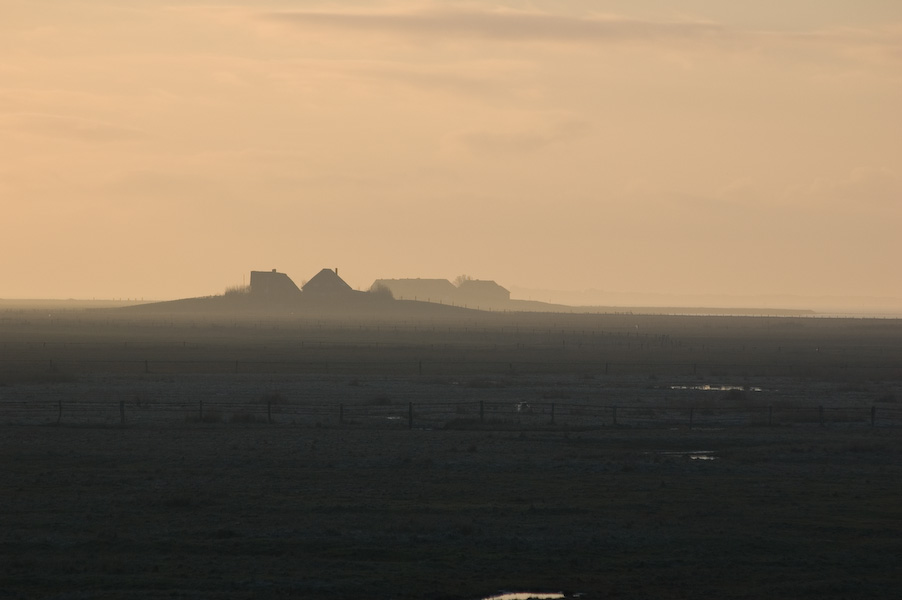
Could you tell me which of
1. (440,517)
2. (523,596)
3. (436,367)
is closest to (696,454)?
(440,517)

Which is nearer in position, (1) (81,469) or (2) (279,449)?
(1) (81,469)

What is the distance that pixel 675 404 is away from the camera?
4572 cm

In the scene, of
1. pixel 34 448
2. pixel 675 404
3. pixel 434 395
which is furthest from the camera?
pixel 434 395

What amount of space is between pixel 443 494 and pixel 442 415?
658 inches

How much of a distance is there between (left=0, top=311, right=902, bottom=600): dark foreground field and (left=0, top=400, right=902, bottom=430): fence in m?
0.20

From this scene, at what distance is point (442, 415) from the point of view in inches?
1604

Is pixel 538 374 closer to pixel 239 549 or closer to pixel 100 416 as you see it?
pixel 100 416

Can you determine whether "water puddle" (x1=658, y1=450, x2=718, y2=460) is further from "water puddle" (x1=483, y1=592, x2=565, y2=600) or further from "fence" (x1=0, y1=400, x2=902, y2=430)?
"water puddle" (x1=483, y1=592, x2=565, y2=600)

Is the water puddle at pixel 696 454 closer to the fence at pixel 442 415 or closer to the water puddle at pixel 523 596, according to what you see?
the fence at pixel 442 415

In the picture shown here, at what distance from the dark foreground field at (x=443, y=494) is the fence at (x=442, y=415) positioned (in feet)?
0.66

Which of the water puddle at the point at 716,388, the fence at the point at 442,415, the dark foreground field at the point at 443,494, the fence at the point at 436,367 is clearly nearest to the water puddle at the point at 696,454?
the dark foreground field at the point at 443,494

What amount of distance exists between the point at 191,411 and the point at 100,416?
3245 millimetres

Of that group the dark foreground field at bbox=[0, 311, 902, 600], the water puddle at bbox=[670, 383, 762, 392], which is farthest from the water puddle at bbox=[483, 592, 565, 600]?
the water puddle at bbox=[670, 383, 762, 392]

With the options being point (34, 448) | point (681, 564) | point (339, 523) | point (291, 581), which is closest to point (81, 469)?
point (34, 448)
